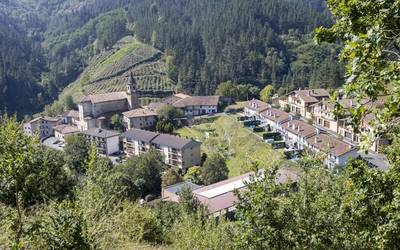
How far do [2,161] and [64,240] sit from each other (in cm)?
189

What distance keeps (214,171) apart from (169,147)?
9.53m

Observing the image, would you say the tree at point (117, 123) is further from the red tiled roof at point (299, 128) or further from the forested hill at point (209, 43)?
the red tiled roof at point (299, 128)

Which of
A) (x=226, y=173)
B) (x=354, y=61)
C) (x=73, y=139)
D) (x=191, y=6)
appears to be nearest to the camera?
(x=354, y=61)

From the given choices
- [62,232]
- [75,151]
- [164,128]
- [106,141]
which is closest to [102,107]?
[106,141]

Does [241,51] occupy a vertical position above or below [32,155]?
below

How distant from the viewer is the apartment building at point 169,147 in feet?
142

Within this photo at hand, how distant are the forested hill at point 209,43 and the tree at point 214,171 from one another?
30.3 meters

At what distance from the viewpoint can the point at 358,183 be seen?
6863 mm

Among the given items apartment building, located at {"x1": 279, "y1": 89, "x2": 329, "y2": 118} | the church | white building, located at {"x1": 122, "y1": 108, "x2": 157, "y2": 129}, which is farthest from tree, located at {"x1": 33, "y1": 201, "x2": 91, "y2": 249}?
the church

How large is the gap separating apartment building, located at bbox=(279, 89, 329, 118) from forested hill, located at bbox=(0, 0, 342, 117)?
8.25m

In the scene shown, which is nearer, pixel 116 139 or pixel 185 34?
pixel 116 139

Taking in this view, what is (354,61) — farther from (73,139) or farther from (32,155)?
(73,139)

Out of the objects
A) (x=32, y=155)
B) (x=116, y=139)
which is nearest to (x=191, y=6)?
(x=116, y=139)

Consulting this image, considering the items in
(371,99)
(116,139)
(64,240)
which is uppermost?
(371,99)
